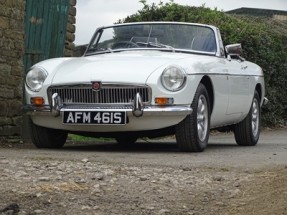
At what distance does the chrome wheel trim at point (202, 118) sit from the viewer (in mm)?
7758

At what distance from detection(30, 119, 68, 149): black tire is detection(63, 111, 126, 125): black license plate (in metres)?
0.53

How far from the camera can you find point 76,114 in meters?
7.46

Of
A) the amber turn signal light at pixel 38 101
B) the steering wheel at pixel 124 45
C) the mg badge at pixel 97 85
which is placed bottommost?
the amber turn signal light at pixel 38 101

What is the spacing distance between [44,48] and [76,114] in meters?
3.39

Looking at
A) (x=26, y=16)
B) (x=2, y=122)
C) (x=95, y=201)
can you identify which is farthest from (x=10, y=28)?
(x=95, y=201)

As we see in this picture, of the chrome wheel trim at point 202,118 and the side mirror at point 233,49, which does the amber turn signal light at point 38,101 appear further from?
the side mirror at point 233,49

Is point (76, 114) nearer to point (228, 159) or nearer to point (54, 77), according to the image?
point (54, 77)

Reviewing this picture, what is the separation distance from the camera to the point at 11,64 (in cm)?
968

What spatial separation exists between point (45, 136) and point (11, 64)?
2009mm

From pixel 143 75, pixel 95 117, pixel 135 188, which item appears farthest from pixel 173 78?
pixel 135 188

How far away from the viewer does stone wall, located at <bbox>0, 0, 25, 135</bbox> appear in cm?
954

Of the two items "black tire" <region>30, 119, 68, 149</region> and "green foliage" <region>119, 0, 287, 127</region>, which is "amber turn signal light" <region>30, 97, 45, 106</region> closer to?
"black tire" <region>30, 119, 68, 149</region>

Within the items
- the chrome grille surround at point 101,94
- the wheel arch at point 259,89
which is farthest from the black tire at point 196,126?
the wheel arch at point 259,89

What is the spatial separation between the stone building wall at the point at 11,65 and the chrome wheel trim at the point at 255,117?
3003mm
